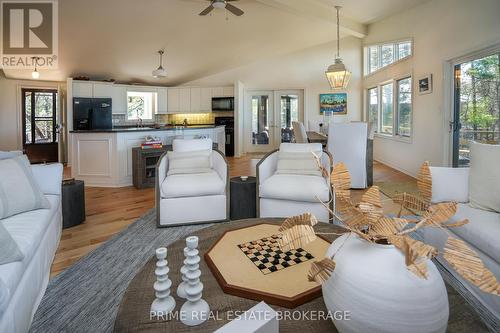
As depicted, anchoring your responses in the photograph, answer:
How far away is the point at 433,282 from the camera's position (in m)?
0.79

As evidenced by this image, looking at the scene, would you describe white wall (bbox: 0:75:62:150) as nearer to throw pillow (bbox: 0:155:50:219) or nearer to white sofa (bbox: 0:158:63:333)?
white sofa (bbox: 0:158:63:333)

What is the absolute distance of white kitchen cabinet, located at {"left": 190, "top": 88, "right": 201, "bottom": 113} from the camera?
895cm

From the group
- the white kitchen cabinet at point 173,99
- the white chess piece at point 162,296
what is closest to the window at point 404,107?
the white kitchen cabinet at point 173,99

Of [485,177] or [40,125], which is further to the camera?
[40,125]

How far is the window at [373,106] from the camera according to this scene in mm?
7911

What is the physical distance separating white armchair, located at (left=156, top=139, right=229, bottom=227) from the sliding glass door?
3062 mm

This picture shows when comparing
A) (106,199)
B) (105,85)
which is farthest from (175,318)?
(105,85)

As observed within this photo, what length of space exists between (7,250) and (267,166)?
7.25 ft

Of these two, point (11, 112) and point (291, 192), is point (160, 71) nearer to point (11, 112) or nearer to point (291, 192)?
point (11, 112)

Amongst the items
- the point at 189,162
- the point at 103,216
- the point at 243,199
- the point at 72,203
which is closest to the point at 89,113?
the point at 103,216

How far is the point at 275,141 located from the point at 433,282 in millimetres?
8773

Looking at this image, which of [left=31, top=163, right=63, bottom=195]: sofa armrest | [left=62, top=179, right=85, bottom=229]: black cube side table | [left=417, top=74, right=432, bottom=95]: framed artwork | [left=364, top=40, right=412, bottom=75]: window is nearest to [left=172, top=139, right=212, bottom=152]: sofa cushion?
[left=62, top=179, right=85, bottom=229]: black cube side table

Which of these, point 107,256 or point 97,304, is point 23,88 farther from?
point 97,304

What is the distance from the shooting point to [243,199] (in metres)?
3.14
